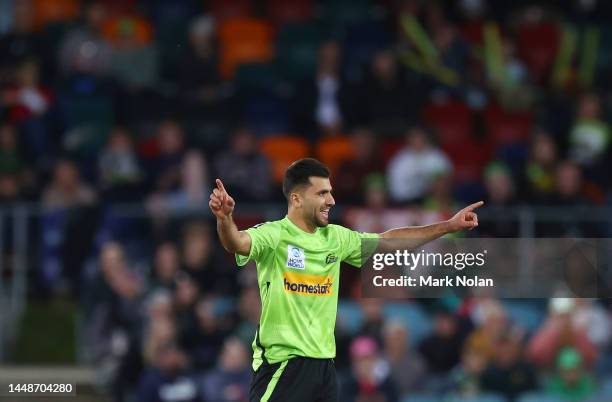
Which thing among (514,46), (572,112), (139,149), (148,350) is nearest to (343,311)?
(148,350)

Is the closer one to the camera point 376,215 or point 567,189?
point 376,215

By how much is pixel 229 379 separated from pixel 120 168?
316 cm

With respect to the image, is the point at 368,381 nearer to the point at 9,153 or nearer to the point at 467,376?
the point at 467,376

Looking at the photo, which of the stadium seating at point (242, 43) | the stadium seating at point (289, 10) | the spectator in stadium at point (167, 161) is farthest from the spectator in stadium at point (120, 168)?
the stadium seating at point (289, 10)

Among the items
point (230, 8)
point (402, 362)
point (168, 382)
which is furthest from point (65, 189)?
point (230, 8)

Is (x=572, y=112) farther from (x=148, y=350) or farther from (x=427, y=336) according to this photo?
(x=148, y=350)

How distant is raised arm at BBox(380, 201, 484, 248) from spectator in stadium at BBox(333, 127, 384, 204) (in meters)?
5.55

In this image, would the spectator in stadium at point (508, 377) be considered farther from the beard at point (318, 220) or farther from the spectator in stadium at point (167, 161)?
the beard at point (318, 220)

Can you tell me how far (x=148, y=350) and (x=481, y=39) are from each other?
6.70 metres

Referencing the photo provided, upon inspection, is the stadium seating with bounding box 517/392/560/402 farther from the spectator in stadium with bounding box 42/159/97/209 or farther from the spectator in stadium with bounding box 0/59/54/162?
the spectator in stadium with bounding box 0/59/54/162

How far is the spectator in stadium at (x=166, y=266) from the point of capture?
43.0 ft

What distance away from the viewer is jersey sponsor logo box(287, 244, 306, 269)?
7793mm

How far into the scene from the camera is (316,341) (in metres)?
7.75

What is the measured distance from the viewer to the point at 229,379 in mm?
12461
